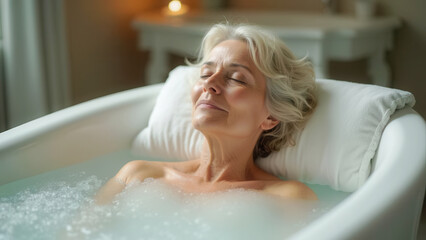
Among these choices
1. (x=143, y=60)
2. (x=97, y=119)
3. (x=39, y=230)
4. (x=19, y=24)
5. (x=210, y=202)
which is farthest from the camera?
(x=143, y=60)

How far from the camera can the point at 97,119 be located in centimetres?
191

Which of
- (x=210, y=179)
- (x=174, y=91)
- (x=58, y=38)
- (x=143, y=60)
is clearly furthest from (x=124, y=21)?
(x=210, y=179)

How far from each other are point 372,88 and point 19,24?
1.67m

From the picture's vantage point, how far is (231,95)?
1.60 m

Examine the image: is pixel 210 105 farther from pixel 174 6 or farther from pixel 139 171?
pixel 174 6

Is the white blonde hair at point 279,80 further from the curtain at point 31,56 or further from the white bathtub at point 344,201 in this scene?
the curtain at point 31,56

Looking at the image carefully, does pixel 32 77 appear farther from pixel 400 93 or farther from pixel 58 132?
pixel 400 93

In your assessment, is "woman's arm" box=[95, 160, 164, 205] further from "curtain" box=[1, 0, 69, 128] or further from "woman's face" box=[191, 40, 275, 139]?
"curtain" box=[1, 0, 69, 128]

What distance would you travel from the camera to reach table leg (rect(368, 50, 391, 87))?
313 centimetres

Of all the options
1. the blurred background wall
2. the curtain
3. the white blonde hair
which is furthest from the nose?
the blurred background wall

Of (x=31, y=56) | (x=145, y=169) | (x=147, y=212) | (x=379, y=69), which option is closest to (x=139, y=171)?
(x=145, y=169)

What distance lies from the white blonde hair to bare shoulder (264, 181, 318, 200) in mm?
154

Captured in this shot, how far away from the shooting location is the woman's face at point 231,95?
1.58 m

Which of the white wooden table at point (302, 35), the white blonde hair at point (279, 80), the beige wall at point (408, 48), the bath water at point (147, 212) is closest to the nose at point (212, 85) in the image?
the white blonde hair at point (279, 80)
